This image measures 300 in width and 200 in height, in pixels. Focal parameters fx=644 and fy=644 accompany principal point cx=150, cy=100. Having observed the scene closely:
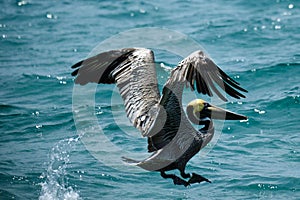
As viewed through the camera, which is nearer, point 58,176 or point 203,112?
point 203,112

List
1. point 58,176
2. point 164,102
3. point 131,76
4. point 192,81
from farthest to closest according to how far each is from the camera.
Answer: point 58,176 → point 131,76 → point 164,102 → point 192,81

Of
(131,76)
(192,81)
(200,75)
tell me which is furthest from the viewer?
(131,76)

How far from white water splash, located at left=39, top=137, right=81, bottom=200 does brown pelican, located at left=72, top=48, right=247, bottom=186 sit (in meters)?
1.63

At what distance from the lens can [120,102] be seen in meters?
11.6

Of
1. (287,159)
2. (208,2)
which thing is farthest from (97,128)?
(208,2)

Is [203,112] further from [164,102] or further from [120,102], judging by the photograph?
[120,102]

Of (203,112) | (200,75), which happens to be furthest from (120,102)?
(200,75)

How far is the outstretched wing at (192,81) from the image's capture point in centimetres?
661

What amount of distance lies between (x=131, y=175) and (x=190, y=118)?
1831mm

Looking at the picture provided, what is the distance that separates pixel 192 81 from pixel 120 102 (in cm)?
510

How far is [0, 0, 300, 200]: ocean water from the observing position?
8703mm

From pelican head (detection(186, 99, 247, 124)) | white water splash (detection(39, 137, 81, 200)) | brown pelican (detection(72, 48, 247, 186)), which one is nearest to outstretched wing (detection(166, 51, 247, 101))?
brown pelican (detection(72, 48, 247, 186))

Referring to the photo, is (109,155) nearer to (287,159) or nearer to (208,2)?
(287,159)

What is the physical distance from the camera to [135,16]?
1669 cm
